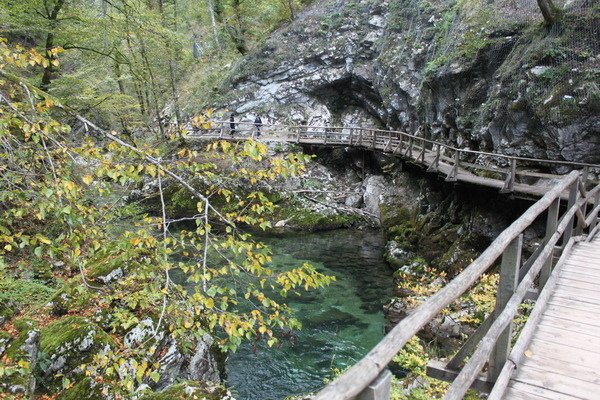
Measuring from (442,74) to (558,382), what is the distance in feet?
45.1

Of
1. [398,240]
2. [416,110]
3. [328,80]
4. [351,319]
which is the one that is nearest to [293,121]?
[328,80]

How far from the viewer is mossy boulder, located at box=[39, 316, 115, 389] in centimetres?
575

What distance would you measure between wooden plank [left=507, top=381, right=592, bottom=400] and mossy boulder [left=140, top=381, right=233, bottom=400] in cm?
406

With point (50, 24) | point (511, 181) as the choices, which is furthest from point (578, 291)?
point (50, 24)

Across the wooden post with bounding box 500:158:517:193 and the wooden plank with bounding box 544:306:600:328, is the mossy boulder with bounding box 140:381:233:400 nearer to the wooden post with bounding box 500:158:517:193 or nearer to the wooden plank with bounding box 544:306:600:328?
the wooden plank with bounding box 544:306:600:328

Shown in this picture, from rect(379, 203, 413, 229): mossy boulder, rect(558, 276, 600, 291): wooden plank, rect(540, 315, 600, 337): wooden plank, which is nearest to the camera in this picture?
rect(540, 315, 600, 337): wooden plank

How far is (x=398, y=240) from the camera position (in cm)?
1461

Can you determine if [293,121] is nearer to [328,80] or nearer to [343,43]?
[328,80]

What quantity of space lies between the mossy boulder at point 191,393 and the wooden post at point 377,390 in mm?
4673

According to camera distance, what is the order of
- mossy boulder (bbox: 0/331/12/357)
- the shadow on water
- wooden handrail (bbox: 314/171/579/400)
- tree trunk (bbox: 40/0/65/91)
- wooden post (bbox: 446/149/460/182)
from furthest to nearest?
wooden post (bbox: 446/149/460/182)
tree trunk (bbox: 40/0/65/91)
the shadow on water
mossy boulder (bbox: 0/331/12/357)
wooden handrail (bbox: 314/171/579/400)

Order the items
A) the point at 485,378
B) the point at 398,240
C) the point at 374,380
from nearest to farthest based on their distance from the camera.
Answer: the point at 374,380 < the point at 485,378 < the point at 398,240

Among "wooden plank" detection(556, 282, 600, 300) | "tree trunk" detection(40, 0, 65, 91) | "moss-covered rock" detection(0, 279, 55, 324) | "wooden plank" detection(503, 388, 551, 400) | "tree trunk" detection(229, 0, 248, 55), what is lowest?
"moss-covered rock" detection(0, 279, 55, 324)

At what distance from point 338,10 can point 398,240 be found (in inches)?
692

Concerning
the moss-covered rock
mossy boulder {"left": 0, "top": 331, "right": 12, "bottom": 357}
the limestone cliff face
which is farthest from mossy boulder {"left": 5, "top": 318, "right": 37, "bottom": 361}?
the limestone cliff face
